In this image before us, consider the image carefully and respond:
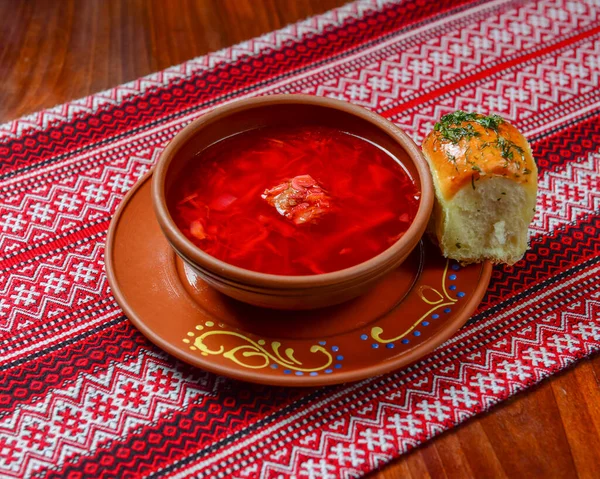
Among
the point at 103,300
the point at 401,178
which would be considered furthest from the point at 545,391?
the point at 103,300

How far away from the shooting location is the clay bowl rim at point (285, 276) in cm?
137

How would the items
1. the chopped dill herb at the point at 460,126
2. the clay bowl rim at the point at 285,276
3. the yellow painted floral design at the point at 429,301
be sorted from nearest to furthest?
the clay bowl rim at the point at 285,276, the yellow painted floral design at the point at 429,301, the chopped dill herb at the point at 460,126

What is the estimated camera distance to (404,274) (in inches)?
63.6

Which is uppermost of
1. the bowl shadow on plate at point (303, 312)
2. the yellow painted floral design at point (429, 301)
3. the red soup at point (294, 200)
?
the red soup at point (294, 200)

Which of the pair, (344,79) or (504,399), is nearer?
(504,399)

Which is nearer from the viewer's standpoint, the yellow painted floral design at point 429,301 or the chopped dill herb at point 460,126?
the yellow painted floral design at point 429,301

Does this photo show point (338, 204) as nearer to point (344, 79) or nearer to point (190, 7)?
point (344, 79)

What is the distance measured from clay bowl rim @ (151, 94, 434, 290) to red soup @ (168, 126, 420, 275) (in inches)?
2.3

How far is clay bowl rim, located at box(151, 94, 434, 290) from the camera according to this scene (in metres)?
1.37

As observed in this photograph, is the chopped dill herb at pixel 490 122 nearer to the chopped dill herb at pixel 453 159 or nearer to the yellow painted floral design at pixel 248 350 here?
the chopped dill herb at pixel 453 159

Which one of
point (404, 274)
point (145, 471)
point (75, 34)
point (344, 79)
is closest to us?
point (145, 471)

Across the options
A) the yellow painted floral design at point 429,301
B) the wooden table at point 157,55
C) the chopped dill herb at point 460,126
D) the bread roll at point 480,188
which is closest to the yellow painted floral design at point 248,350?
the yellow painted floral design at point 429,301

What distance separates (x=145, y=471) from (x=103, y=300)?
418 millimetres

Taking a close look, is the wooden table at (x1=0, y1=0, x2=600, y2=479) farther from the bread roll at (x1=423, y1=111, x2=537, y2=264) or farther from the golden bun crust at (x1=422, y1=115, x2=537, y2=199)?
the golden bun crust at (x1=422, y1=115, x2=537, y2=199)
